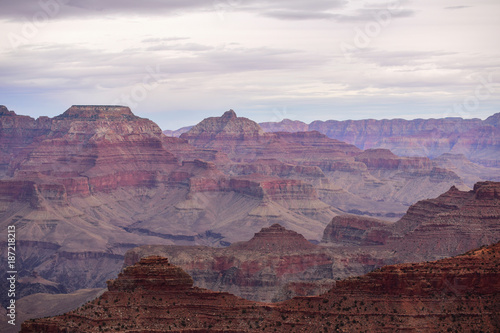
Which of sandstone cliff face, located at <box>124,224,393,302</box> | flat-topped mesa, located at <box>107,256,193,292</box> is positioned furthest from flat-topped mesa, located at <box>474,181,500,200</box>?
flat-topped mesa, located at <box>107,256,193,292</box>

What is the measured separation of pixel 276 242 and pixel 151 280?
2420 inches

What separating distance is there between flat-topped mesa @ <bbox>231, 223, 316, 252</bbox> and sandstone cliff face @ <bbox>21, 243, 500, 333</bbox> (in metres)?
58.3

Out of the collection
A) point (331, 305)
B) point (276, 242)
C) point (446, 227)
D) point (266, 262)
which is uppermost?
point (446, 227)

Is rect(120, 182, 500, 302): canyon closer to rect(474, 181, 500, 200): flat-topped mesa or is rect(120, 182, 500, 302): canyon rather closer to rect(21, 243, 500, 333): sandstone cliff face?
rect(474, 181, 500, 200): flat-topped mesa

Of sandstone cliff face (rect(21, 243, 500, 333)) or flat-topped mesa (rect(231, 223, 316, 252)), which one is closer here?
sandstone cliff face (rect(21, 243, 500, 333))

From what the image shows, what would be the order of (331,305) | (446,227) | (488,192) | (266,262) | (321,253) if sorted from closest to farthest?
(331,305)
(266,262)
(446,227)
(321,253)
(488,192)

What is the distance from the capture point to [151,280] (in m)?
66.1

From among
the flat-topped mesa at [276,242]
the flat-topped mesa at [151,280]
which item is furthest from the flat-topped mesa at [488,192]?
the flat-topped mesa at [151,280]

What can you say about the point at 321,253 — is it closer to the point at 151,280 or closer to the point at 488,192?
the point at 488,192

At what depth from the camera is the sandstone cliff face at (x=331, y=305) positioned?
204ft

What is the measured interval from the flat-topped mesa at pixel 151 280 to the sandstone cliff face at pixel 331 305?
0.26 feet

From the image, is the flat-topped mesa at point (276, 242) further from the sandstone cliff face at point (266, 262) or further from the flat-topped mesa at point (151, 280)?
the flat-topped mesa at point (151, 280)

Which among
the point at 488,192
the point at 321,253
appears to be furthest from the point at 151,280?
the point at 488,192

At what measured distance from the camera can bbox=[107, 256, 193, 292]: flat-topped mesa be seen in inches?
2603
